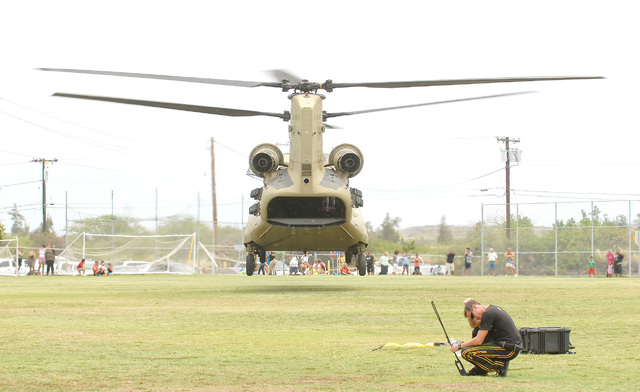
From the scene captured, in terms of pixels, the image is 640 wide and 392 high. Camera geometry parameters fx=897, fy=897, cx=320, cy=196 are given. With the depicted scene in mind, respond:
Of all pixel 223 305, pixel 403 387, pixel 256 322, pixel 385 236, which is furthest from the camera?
pixel 385 236

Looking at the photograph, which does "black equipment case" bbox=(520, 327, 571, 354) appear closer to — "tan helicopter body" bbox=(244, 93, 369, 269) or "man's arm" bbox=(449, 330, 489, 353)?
"man's arm" bbox=(449, 330, 489, 353)

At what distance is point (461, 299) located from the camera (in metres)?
25.9

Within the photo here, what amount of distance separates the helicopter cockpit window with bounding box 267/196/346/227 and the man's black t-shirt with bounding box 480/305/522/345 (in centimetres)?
1797

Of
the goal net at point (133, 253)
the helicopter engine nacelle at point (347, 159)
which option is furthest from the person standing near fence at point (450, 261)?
the helicopter engine nacelle at point (347, 159)

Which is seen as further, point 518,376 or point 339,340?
point 339,340

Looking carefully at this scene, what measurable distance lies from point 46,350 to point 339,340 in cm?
463

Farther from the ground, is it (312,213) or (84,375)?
(312,213)

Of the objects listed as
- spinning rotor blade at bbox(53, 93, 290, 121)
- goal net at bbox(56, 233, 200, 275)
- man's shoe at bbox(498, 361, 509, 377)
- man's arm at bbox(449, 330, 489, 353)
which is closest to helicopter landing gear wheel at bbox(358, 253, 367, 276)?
spinning rotor blade at bbox(53, 93, 290, 121)

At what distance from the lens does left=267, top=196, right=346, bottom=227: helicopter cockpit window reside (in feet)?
94.7

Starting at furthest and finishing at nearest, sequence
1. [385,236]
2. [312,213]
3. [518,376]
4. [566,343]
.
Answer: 1. [385,236]
2. [312,213]
3. [566,343]
4. [518,376]

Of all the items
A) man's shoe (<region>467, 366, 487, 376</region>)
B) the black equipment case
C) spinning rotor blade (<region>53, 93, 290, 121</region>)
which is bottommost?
man's shoe (<region>467, 366, 487, 376</region>)

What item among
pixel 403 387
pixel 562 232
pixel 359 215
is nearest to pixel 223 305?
pixel 359 215

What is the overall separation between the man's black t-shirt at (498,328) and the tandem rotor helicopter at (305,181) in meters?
15.9

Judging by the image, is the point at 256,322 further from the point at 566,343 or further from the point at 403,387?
the point at 403,387
